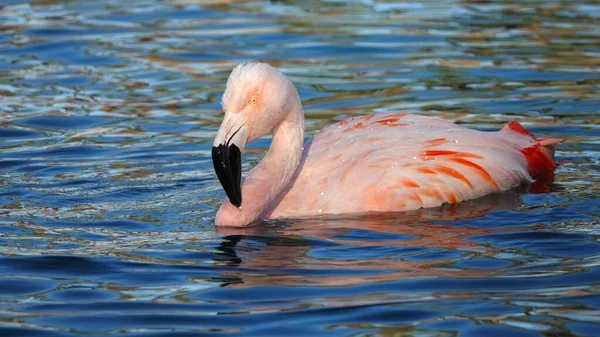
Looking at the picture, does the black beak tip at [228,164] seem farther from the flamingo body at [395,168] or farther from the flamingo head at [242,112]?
the flamingo body at [395,168]

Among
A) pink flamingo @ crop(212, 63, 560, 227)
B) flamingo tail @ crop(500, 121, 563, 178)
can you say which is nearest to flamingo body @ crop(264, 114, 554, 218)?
pink flamingo @ crop(212, 63, 560, 227)

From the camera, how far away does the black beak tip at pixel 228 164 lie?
24.7 ft

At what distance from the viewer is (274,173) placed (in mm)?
8117

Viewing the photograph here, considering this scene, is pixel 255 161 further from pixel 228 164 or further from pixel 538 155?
pixel 228 164

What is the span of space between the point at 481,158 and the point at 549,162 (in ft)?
2.93

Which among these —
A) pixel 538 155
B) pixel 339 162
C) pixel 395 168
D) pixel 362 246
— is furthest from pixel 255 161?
pixel 362 246

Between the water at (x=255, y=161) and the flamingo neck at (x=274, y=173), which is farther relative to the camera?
the flamingo neck at (x=274, y=173)

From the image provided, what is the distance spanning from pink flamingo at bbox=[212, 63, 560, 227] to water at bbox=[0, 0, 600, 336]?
174 mm

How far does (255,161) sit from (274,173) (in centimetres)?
197

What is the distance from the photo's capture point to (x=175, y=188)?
9.12m

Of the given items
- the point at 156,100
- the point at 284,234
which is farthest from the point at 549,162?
the point at 156,100

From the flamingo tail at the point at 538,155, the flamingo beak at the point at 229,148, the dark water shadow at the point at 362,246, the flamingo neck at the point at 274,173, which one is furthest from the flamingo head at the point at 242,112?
the flamingo tail at the point at 538,155

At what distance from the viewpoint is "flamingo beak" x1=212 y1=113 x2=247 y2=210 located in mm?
7543

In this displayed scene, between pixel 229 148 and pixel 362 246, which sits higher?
pixel 229 148
